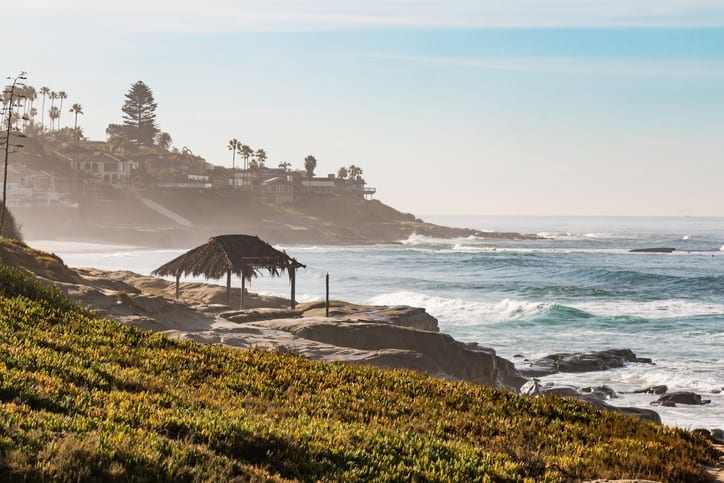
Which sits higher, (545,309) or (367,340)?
(367,340)

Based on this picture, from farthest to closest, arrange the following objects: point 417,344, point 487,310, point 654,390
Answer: point 487,310
point 417,344
point 654,390

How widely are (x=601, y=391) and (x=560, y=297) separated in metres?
37.1

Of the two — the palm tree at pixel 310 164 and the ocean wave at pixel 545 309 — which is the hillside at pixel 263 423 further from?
the palm tree at pixel 310 164

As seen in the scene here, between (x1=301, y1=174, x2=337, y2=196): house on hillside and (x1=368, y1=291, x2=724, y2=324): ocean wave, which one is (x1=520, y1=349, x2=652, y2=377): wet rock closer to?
(x1=368, y1=291, x2=724, y2=324): ocean wave

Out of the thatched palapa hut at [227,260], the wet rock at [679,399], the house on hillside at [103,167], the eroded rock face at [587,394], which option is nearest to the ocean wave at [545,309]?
the thatched palapa hut at [227,260]

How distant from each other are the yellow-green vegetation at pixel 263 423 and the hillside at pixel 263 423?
29 millimetres

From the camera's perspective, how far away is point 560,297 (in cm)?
6838

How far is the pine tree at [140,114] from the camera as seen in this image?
18438cm

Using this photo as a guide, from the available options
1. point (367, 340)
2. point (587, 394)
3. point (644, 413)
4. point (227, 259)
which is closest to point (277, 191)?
point (227, 259)

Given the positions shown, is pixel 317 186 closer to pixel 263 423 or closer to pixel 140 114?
pixel 140 114

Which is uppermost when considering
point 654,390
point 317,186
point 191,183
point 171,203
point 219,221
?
point 317,186

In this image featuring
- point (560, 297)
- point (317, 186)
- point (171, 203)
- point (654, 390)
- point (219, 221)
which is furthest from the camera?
point (317, 186)

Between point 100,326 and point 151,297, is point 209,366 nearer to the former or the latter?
point 100,326

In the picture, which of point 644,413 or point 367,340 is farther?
point 367,340
